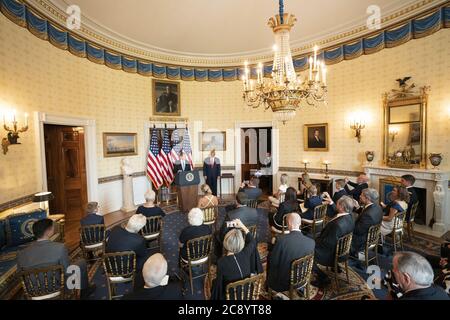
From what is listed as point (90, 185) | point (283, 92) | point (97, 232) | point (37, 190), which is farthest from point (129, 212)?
point (283, 92)

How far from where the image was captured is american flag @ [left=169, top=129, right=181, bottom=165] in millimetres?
8934

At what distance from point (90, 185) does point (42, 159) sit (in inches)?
72.7

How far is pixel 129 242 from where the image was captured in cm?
330

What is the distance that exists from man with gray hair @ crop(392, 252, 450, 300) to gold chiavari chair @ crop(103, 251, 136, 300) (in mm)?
2959

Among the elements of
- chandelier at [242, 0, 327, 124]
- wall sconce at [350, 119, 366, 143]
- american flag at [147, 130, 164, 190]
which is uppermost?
chandelier at [242, 0, 327, 124]

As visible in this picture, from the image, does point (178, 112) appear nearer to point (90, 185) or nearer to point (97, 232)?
point (90, 185)

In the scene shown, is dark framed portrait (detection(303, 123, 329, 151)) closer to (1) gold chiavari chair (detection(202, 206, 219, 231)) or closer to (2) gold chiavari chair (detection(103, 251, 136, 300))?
(1) gold chiavari chair (detection(202, 206, 219, 231))

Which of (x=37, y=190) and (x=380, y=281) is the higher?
(x=37, y=190)

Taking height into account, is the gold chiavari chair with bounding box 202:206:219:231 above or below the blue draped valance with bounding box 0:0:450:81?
below

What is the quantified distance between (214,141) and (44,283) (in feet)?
26.4

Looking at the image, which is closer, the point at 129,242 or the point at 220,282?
the point at 220,282

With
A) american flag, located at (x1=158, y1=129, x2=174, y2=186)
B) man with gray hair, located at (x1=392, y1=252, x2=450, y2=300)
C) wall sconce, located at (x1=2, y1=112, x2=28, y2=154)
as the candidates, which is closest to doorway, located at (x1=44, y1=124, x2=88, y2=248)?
american flag, located at (x1=158, y1=129, x2=174, y2=186)

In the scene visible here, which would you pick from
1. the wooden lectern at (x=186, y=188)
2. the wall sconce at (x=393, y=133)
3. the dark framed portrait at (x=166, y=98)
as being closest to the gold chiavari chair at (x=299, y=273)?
the wooden lectern at (x=186, y=188)

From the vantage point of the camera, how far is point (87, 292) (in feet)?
11.3
